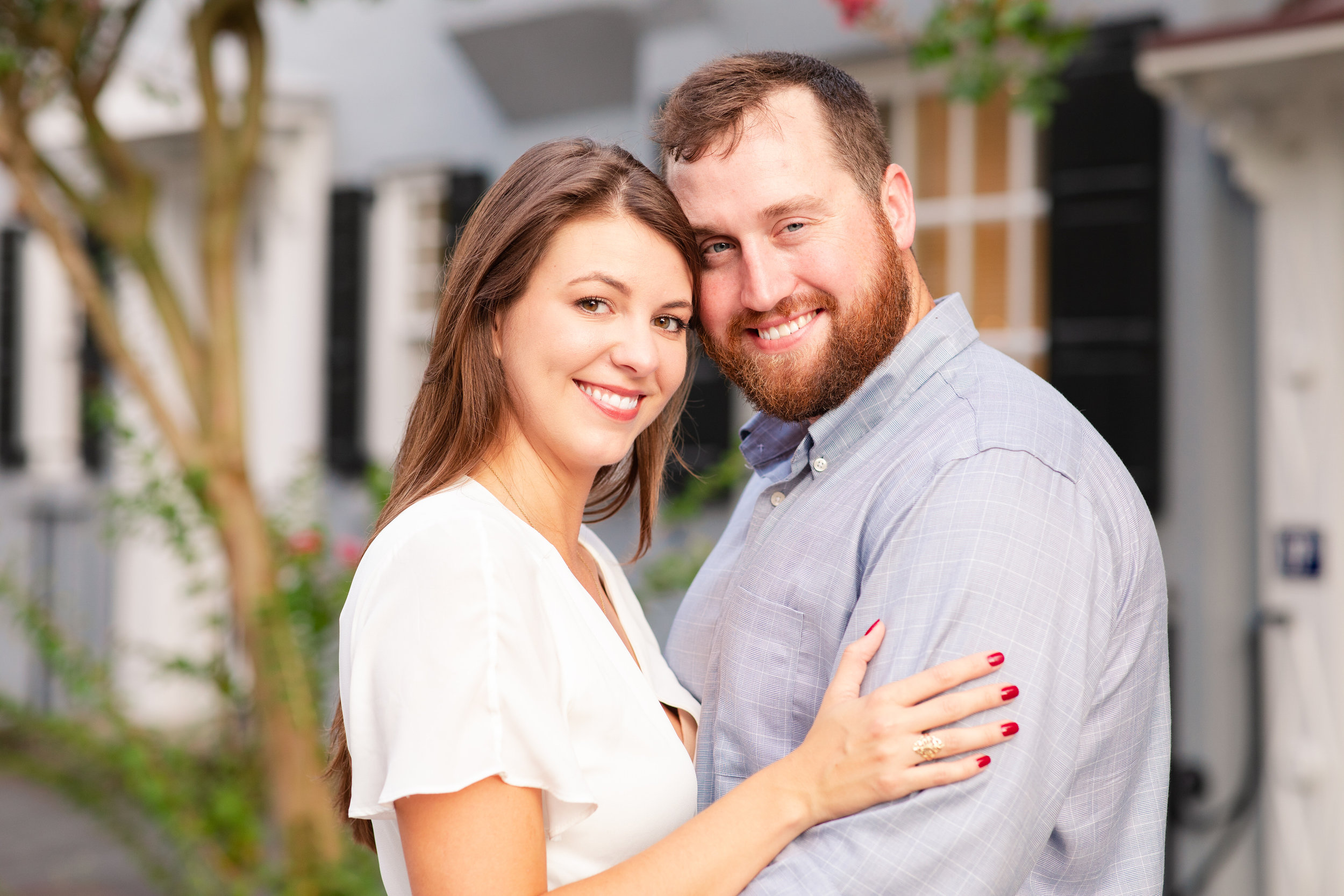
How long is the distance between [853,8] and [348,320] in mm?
3613

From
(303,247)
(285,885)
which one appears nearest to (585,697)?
(285,885)

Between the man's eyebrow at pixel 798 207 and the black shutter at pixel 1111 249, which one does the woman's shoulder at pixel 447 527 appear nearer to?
the man's eyebrow at pixel 798 207

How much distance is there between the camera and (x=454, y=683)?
146 cm

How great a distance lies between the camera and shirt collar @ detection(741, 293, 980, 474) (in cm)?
172

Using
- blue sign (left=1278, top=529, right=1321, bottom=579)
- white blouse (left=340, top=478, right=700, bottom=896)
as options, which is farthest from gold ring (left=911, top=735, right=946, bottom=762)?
blue sign (left=1278, top=529, right=1321, bottom=579)

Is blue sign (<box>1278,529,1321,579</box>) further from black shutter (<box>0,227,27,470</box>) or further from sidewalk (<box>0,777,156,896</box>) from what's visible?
black shutter (<box>0,227,27,470</box>)

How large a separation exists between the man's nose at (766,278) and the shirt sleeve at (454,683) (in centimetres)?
51

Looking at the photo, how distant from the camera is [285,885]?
4035mm

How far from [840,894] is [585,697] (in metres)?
0.42

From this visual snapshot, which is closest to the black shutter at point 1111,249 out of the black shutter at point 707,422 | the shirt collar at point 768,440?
the black shutter at point 707,422

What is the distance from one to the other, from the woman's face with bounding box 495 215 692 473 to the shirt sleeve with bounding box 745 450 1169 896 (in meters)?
0.46

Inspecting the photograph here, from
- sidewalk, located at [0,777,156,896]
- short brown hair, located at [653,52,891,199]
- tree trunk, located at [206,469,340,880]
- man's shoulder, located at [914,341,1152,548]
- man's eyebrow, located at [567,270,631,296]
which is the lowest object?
sidewalk, located at [0,777,156,896]

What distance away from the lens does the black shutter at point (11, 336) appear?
8203 mm

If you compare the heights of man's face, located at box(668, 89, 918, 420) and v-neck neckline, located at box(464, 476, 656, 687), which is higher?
man's face, located at box(668, 89, 918, 420)
